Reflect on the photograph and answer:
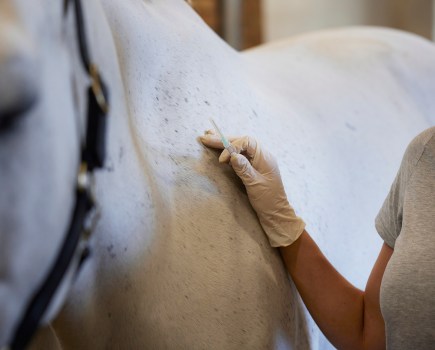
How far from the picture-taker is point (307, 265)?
0.89m

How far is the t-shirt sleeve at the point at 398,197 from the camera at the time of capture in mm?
862

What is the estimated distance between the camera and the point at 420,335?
0.77 metres

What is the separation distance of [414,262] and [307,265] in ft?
0.51

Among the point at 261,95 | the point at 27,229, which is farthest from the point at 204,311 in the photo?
the point at 261,95

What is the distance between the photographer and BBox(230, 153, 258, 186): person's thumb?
33.0 inches

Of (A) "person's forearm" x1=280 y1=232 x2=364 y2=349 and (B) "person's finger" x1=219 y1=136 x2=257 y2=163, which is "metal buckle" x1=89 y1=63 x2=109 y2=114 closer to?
(B) "person's finger" x1=219 y1=136 x2=257 y2=163

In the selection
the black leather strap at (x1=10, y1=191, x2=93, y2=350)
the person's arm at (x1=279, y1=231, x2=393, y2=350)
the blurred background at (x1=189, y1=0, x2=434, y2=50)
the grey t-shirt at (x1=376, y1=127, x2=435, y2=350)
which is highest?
the black leather strap at (x1=10, y1=191, x2=93, y2=350)

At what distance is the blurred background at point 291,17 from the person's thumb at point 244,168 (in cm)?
254

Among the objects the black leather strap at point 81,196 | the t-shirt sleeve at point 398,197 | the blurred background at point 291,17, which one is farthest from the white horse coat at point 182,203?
the blurred background at point 291,17

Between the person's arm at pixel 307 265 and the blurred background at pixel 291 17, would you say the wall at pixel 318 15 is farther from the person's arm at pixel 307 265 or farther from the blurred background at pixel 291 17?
the person's arm at pixel 307 265

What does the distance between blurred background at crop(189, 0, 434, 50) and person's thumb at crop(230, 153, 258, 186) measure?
2.54m

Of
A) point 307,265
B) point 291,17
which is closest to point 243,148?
point 307,265

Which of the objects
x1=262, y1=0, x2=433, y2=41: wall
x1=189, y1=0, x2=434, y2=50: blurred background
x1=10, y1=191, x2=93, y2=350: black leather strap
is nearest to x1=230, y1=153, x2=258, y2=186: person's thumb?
x1=10, y1=191, x2=93, y2=350: black leather strap

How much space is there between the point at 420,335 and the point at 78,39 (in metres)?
0.52
